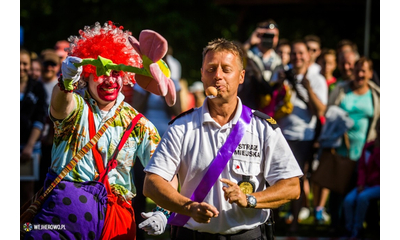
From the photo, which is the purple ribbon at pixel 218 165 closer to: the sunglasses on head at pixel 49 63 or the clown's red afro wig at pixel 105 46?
the clown's red afro wig at pixel 105 46

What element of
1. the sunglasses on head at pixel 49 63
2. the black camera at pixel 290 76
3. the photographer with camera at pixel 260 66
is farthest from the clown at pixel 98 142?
the sunglasses on head at pixel 49 63

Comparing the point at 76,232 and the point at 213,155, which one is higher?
the point at 213,155

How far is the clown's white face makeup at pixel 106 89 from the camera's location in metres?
4.69

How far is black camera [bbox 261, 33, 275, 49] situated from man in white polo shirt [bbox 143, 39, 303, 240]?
190 inches

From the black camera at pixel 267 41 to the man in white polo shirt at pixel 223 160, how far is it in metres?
4.84

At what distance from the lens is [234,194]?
3.70 metres

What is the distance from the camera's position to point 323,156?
8.77 m

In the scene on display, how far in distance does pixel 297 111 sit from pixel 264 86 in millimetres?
685

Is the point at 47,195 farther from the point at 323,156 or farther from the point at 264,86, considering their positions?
the point at 323,156

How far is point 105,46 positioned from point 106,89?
0.38 meters

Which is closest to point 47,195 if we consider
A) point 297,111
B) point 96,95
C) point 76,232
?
point 76,232

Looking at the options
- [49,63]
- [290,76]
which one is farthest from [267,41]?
[49,63]

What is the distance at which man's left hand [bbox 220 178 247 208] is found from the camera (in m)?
3.69

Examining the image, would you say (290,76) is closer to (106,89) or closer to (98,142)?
(106,89)
